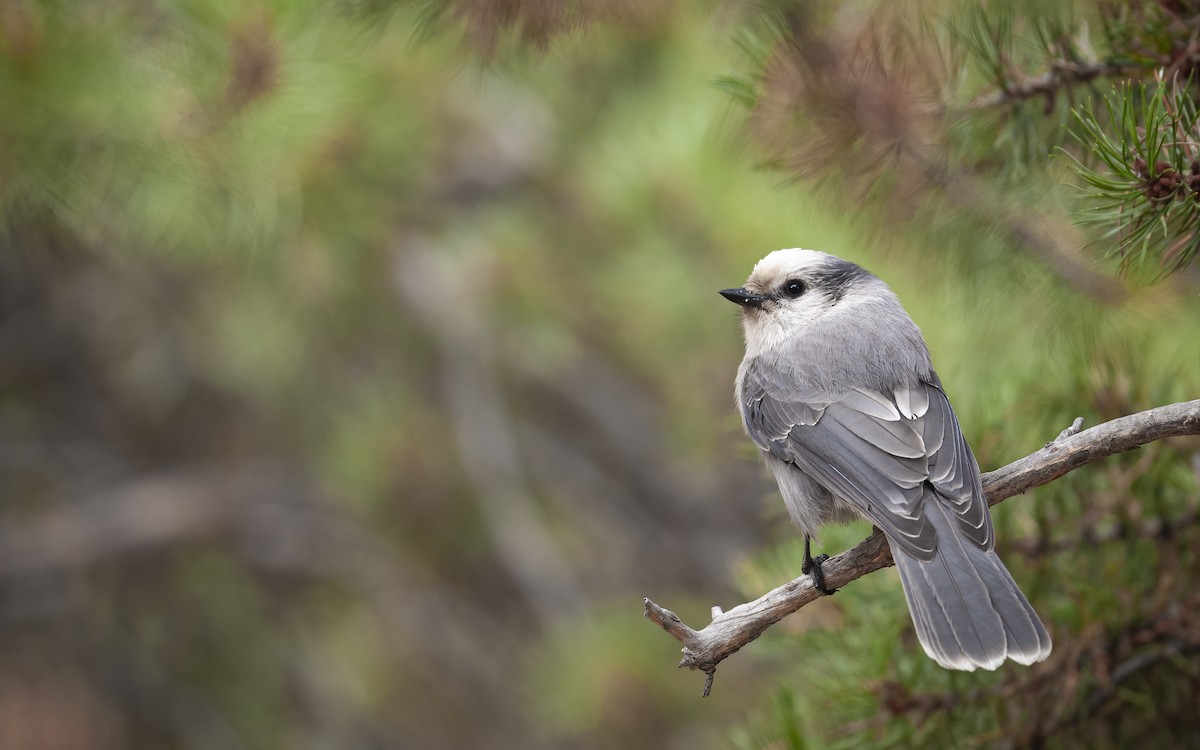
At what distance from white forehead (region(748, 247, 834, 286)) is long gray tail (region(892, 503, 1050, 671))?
0.73 metres

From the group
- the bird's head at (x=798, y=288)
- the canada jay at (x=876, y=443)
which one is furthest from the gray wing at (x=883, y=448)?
the bird's head at (x=798, y=288)

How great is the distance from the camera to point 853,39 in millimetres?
1841

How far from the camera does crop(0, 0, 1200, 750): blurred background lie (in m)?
1.81

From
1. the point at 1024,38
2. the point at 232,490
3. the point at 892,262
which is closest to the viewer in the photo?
the point at 1024,38

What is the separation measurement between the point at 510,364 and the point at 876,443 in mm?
2433

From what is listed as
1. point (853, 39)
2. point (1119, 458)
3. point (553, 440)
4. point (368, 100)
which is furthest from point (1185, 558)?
point (553, 440)

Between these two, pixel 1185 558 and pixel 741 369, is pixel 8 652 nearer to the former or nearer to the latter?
pixel 741 369

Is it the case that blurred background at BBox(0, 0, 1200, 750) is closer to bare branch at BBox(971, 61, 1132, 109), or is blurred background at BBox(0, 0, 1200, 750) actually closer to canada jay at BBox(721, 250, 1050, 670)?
bare branch at BBox(971, 61, 1132, 109)

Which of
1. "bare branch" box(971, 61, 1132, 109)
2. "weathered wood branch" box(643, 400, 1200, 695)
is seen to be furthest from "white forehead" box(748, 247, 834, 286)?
"weathered wood branch" box(643, 400, 1200, 695)

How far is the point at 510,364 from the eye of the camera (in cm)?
426

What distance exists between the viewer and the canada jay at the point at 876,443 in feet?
5.33

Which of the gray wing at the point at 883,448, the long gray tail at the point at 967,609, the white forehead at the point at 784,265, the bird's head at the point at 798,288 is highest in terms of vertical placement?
the white forehead at the point at 784,265

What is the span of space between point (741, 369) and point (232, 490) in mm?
2627

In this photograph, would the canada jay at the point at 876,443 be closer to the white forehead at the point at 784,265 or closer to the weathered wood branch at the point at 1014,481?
the white forehead at the point at 784,265
